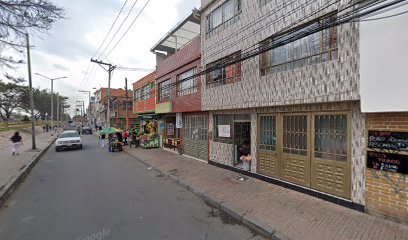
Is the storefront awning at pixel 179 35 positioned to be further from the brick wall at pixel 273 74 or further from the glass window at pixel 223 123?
the glass window at pixel 223 123

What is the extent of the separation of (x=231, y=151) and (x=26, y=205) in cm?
691

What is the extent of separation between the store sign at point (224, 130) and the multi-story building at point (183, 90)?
4.38 ft

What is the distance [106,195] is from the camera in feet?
21.0

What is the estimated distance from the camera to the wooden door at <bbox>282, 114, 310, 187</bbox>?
20.0 feet

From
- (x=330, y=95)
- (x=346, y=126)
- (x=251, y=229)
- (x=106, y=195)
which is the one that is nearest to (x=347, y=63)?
(x=330, y=95)

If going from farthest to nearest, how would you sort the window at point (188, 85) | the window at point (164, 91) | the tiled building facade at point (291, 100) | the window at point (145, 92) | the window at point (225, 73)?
the window at point (145, 92), the window at point (164, 91), the window at point (188, 85), the window at point (225, 73), the tiled building facade at point (291, 100)

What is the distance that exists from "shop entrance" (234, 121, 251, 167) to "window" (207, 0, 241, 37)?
436 cm

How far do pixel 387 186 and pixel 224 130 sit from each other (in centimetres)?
581

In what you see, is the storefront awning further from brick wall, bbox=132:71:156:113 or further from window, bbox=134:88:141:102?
window, bbox=134:88:141:102

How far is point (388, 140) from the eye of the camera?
14.5ft

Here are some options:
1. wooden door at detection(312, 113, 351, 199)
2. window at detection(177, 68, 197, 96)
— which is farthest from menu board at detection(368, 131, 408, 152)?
window at detection(177, 68, 197, 96)

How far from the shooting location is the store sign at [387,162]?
4246mm

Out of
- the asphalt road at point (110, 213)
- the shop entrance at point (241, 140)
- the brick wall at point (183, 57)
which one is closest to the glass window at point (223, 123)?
the shop entrance at point (241, 140)

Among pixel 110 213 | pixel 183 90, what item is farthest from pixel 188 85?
pixel 110 213
